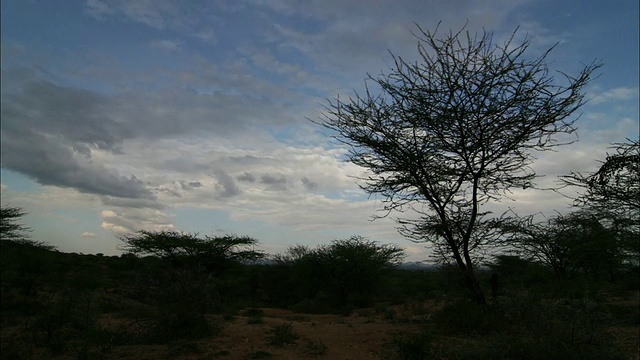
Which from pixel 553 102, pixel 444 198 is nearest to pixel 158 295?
pixel 444 198

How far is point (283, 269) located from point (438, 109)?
72.9 feet

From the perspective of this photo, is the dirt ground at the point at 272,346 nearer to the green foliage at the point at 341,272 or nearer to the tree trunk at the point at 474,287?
the tree trunk at the point at 474,287

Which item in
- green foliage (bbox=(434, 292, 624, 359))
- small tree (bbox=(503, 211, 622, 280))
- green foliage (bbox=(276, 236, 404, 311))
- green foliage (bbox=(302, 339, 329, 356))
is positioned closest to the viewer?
green foliage (bbox=(434, 292, 624, 359))

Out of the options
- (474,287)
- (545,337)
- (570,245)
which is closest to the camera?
(545,337)

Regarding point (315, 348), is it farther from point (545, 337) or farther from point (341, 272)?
point (341, 272)

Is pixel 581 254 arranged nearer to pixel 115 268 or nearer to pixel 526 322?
pixel 526 322

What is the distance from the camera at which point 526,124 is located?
973 centimetres

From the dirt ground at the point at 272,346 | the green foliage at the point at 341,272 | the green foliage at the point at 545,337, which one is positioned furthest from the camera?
the green foliage at the point at 341,272

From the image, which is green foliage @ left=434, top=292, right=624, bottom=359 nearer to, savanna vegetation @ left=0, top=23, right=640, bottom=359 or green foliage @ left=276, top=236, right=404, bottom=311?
savanna vegetation @ left=0, top=23, right=640, bottom=359

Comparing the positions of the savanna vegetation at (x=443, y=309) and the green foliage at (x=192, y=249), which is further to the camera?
the green foliage at (x=192, y=249)

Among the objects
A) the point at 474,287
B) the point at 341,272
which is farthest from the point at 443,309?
the point at 341,272

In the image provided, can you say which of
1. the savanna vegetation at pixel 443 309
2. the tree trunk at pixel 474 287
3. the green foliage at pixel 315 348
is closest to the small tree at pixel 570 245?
the savanna vegetation at pixel 443 309

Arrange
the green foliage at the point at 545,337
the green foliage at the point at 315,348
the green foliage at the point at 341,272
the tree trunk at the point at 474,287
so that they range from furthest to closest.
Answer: the green foliage at the point at 341,272 < the tree trunk at the point at 474,287 < the green foliage at the point at 315,348 < the green foliage at the point at 545,337

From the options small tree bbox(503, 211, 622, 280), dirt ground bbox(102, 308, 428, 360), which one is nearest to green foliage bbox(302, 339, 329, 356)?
dirt ground bbox(102, 308, 428, 360)
